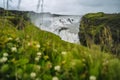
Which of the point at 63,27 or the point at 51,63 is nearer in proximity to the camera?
the point at 51,63

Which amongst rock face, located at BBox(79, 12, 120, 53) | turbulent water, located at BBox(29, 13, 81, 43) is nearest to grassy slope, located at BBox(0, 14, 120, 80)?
rock face, located at BBox(79, 12, 120, 53)

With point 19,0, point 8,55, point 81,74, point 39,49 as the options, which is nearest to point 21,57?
point 8,55

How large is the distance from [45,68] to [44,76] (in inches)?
10.7

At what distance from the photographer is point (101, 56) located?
5055 millimetres

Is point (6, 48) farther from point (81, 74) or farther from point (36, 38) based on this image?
point (81, 74)

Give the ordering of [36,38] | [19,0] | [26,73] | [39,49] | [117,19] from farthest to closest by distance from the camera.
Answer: [117,19]
[19,0]
[36,38]
[39,49]
[26,73]

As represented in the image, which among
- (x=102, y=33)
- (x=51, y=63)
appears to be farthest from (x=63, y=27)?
(x=51, y=63)

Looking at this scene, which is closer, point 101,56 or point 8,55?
point 101,56

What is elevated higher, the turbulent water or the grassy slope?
the grassy slope

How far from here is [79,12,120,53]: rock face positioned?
246 inches

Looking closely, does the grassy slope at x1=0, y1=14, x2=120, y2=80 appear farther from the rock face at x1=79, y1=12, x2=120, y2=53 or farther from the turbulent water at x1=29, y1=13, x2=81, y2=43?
the turbulent water at x1=29, y1=13, x2=81, y2=43

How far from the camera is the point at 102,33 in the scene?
770 cm

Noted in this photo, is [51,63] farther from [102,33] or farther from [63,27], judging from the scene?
[63,27]

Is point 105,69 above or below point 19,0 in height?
below
